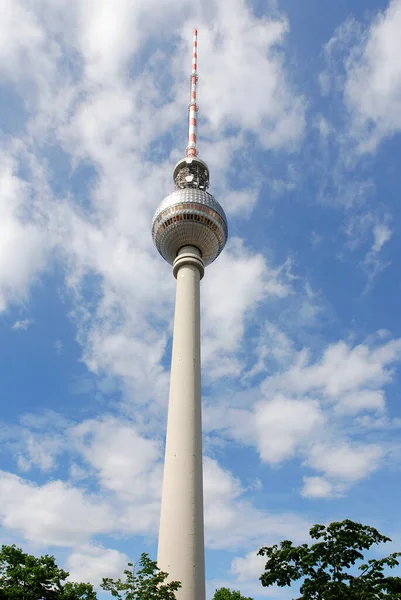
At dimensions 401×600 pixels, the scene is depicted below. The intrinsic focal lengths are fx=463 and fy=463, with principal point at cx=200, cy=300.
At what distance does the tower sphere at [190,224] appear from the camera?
67.1 m

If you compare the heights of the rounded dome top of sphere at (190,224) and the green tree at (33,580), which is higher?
the rounded dome top of sphere at (190,224)

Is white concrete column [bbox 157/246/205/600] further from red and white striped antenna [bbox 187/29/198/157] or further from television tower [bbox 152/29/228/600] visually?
red and white striped antenna [bbox 187/29/198/157]

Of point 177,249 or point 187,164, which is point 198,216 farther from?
point 187,164

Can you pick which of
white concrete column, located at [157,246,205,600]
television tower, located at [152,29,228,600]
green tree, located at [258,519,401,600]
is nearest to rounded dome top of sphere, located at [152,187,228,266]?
television tower, located at [152,29,228,600]

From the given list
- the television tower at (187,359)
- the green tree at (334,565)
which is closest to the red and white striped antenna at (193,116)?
the television tower at (187,359)

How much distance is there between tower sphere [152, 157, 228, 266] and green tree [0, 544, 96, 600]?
43.2 meters

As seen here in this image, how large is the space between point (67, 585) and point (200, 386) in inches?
944

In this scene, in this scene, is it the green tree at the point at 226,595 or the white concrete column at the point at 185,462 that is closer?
the white concrete column at the point at 185,462

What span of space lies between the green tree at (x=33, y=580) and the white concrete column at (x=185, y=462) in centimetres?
824

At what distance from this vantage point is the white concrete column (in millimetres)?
43062

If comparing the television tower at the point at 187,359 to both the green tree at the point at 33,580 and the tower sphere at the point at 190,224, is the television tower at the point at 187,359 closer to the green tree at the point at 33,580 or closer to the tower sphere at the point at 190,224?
the tower sphere at the point at 190,224

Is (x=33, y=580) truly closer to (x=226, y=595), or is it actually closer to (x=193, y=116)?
(x=226, y=595)

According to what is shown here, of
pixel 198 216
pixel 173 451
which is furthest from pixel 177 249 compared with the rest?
pixel 173 451

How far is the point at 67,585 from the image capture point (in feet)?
127
